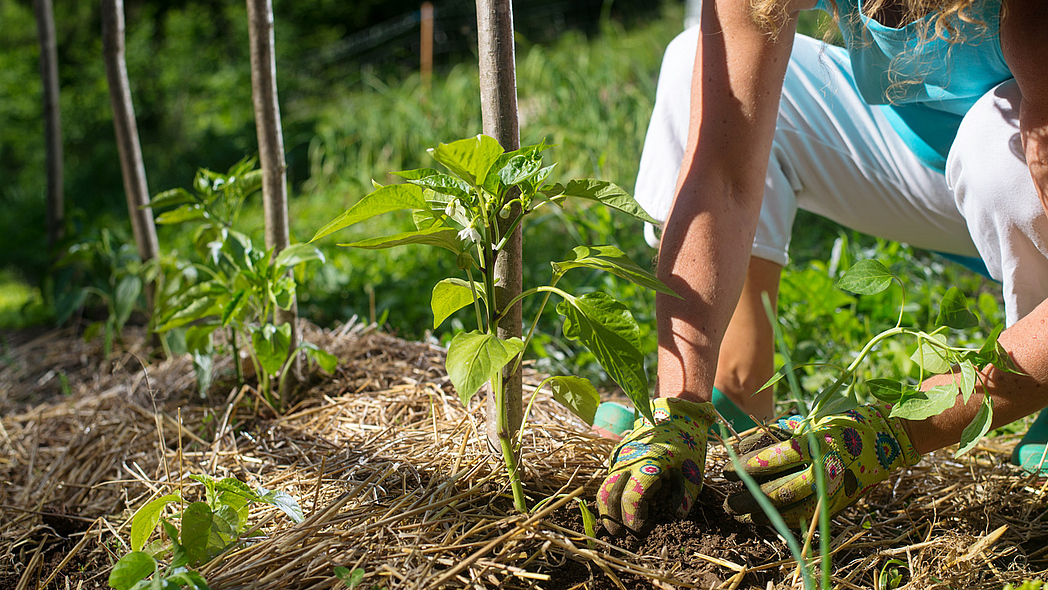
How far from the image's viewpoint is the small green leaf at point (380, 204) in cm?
82

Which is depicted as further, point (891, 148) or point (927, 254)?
point (927, 254)

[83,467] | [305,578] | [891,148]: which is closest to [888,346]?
[891,148]

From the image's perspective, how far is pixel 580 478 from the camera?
1062 millimetres

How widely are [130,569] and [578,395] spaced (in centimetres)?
56

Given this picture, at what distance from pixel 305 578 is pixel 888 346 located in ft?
4.95

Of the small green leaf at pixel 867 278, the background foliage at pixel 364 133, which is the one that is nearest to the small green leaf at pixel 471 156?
the small green leaf at pixel 867 278

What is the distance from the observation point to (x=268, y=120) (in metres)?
1.46

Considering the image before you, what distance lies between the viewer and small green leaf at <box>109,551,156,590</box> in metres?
0.80

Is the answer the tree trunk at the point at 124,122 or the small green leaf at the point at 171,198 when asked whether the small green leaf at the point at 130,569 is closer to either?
the small green leaf at the point at 171,198

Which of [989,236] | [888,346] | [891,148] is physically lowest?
[888,346]

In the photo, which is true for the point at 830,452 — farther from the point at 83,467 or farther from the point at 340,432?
the point at 83,467

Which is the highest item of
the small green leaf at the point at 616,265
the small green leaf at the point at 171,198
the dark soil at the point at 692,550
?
the small green leaf at the point at 171,198

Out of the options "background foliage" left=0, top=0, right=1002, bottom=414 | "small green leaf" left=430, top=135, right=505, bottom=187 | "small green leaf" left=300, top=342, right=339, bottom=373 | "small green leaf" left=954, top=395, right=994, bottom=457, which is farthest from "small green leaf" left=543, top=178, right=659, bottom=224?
"background foliage" left=0, top=0, right=1002, bottom=414

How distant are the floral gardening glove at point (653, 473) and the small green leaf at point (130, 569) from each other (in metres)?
0.54
